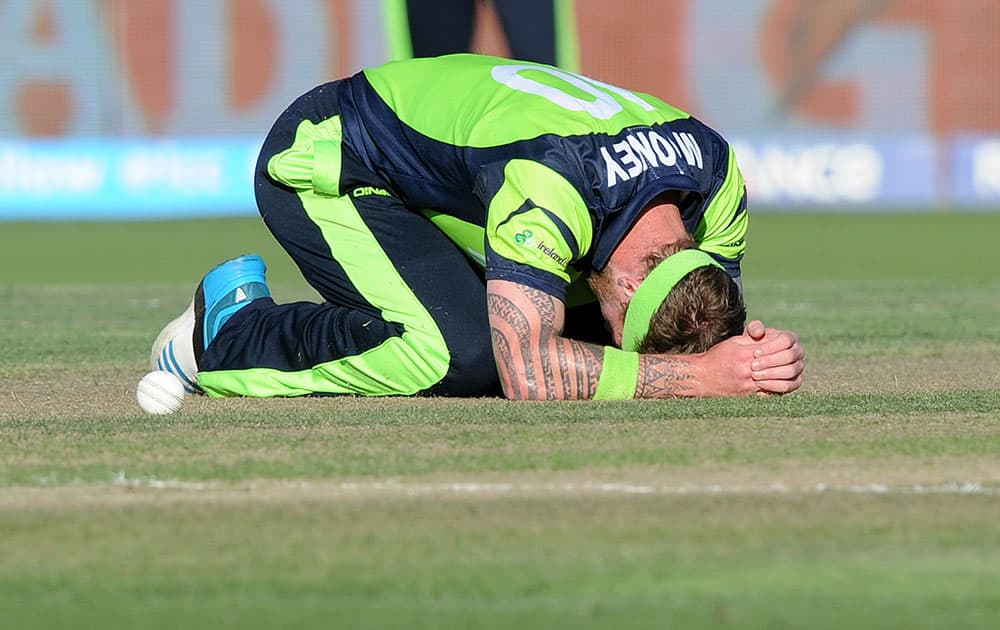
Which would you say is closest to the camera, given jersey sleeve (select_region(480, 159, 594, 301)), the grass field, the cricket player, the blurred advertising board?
the grass field

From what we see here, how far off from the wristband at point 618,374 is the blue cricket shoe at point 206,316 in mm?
1338

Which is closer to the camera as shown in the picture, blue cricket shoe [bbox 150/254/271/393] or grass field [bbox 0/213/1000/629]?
grass field [bbox 0/213/1000/629]

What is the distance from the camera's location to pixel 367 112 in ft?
17.2

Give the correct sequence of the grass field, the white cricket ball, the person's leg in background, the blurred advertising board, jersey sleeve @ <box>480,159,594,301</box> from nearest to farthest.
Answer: the grass field
jersey sleeve @ <box>480,159,594,301</box>
the white cricket ball
the person's leg in background
the blurred advertising board

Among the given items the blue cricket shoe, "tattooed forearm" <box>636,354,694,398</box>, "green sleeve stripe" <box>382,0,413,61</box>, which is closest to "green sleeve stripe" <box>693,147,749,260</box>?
"tattooed forearm" <box>636,354,694,398</box>

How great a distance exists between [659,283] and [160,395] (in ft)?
4.70

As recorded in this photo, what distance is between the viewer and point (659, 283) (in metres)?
4.39

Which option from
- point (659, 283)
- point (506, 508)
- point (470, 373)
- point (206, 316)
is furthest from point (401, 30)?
point (506, 508)

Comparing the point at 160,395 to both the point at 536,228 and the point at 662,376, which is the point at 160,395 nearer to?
the point at 536,228

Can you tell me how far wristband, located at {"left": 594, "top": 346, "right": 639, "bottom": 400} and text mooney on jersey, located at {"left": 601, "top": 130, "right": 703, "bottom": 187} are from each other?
51 centimetres

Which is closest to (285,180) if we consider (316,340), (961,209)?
(316,340)

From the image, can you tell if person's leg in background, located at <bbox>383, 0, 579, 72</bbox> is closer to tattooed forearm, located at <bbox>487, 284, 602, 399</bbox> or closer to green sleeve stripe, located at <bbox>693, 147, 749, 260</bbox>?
green sleeve stripe, located at <bbox>693, 147, 749, 260</bbox>

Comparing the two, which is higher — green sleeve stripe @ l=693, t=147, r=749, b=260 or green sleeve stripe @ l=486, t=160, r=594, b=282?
green sleeve stripe @ l=486, t=160, r=594, b=282

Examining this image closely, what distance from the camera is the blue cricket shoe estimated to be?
5367 millimetres
